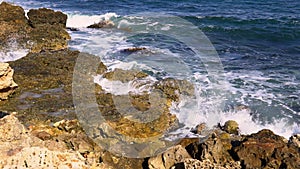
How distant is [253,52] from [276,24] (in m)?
6.14

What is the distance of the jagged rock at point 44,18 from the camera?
19.1m

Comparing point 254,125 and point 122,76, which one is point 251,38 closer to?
point 254,125

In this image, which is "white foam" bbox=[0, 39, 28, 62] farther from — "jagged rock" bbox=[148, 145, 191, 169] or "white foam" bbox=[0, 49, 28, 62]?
"jagged rock" bbox=[148, 145, 191, 169]

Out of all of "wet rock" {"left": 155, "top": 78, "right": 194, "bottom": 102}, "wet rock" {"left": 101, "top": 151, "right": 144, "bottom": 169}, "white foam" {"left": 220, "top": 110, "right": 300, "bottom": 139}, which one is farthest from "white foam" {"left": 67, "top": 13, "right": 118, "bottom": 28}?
"wet rock" {"left": 101, "top": 151, "right": 144, "bottom": 169}

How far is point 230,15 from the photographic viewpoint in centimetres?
2795

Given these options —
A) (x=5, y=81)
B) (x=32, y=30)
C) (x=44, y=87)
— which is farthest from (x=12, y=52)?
(x=5, y=81)

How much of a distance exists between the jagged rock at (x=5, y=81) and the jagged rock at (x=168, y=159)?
5080 mm

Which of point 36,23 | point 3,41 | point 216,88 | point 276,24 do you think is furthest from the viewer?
point 276,24

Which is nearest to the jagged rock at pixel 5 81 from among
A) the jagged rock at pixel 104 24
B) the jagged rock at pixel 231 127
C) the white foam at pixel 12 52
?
the white foam at pixel 12 52

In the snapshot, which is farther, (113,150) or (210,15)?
(210,15)

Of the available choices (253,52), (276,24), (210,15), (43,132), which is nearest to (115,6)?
(210,15)

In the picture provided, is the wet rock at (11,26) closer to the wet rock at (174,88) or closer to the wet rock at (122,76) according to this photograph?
the wet rock at (122,76)

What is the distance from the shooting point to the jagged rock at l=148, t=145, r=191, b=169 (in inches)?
305

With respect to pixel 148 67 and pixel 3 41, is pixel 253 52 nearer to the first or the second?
pixel 148 67
